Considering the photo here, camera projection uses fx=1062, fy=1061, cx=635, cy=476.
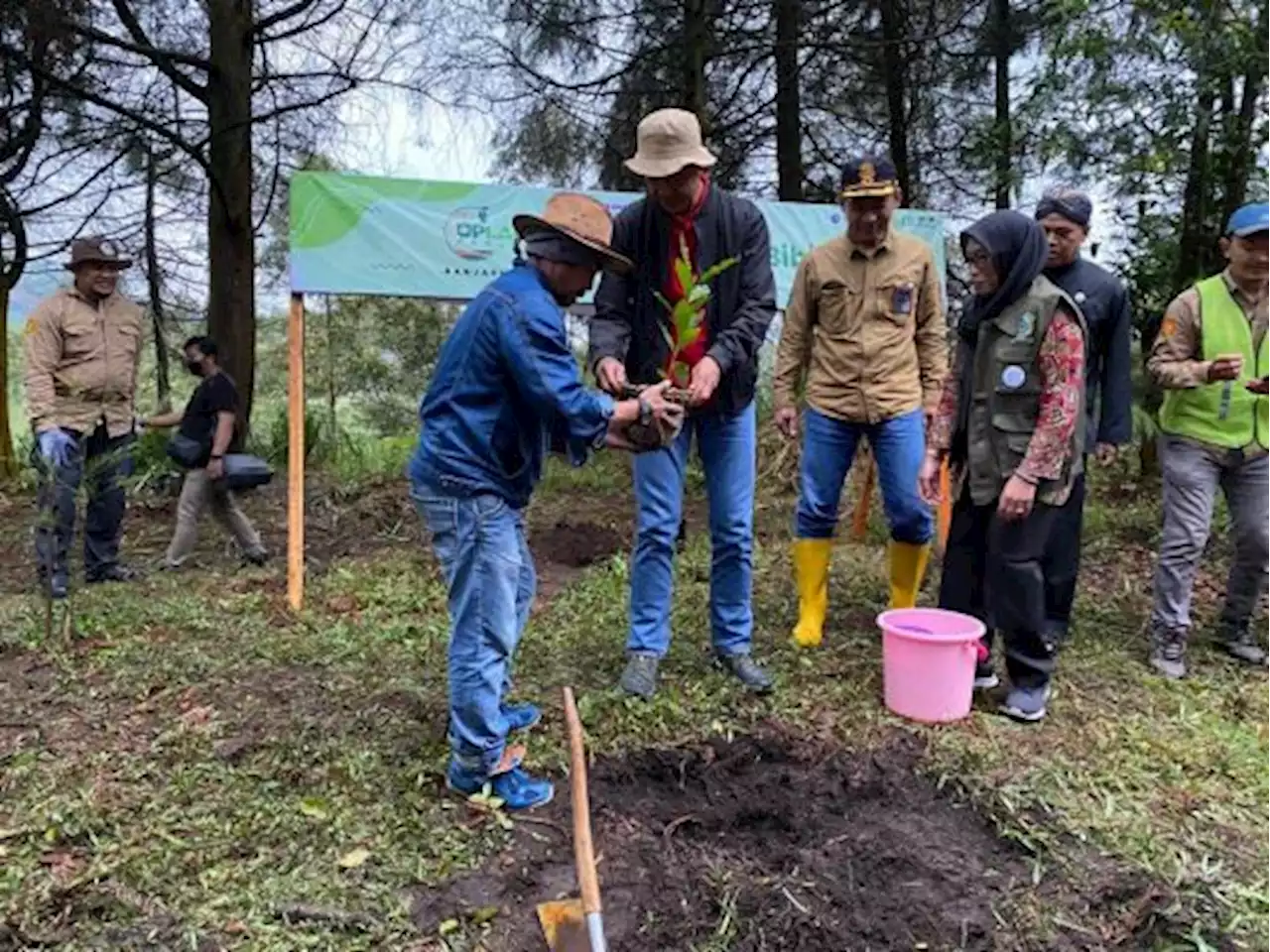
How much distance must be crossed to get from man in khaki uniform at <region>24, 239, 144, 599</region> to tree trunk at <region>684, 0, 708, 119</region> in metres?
3.84

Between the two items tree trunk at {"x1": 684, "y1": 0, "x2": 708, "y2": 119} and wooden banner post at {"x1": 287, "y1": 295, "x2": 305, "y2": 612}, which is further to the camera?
tree trunk at {"x1": 684, "y1": 0, "x2": 708, "y2": 119}

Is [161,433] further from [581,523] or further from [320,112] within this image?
[581,523]

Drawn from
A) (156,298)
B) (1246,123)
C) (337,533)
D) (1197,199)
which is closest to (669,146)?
(1246,123)

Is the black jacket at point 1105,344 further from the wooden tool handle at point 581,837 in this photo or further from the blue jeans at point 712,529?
the wooden tool handle at point 581,837

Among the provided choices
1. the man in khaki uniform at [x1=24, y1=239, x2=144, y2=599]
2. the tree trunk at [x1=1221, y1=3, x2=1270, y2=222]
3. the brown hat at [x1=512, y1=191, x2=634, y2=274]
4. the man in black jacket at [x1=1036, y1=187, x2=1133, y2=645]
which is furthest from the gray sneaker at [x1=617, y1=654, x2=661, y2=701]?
the tree trunk at [x1=1221, y1=3, x2=1270, y2=222]

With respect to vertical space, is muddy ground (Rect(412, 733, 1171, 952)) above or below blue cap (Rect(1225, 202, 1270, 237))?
below

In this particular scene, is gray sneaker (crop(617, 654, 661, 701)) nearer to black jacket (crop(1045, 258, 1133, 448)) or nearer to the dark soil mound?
black jacket (crop(1045, 258, 1133, 448))

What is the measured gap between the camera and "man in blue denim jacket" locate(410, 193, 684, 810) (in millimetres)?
2432

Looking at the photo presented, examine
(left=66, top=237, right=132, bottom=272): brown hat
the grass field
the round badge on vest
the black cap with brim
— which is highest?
the black cap with brim

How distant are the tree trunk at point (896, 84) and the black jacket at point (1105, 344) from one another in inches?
168

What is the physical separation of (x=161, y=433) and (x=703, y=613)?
498 cm

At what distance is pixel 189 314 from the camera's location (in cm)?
1080

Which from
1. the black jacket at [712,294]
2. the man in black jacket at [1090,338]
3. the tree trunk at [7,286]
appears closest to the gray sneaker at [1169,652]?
the man in black jacket at [1090,338]

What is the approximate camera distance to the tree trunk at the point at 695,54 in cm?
716
